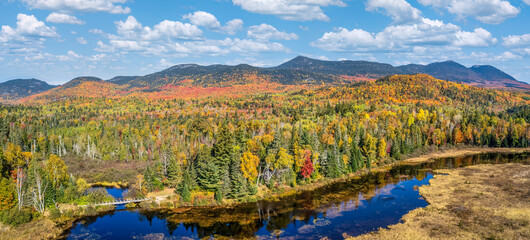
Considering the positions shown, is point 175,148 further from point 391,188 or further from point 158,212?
point 391,188

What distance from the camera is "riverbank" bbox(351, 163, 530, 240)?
54.2 metres

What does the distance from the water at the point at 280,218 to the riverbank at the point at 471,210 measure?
3589 mm

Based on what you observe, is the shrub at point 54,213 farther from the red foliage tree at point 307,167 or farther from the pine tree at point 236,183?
the red foliage tree at point 307,167

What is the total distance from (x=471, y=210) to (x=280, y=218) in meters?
37.8

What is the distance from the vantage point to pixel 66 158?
125562 millimetres

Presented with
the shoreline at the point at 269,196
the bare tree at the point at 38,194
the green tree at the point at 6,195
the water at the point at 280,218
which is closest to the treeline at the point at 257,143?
the shoreline at the point at 269,196

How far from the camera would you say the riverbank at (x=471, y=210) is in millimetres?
54184

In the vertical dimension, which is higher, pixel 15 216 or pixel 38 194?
pixel 38 194

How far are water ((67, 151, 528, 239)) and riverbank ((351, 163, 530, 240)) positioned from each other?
3.59 meters

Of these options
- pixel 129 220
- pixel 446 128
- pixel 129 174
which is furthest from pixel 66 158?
pixel 446 128

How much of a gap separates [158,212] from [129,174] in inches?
1582

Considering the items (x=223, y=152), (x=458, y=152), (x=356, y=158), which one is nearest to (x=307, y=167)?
(x=223, y=152)

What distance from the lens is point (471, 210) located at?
65.4 m

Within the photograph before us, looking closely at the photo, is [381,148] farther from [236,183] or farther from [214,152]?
[236,183]
